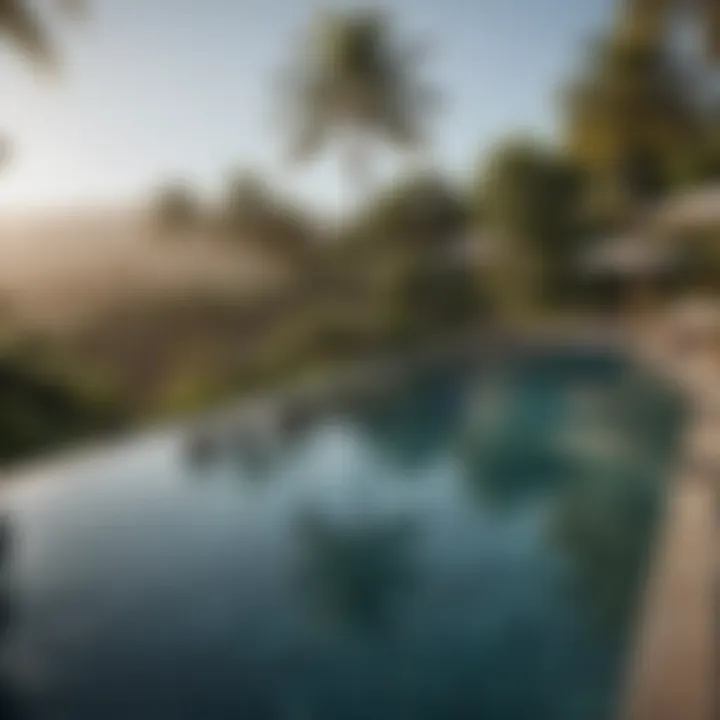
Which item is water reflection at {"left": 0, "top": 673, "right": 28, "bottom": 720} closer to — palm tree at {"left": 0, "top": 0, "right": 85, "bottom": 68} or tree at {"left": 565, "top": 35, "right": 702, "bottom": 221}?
palm tree at {"left": 0, "top": 0, "right": 85, "bottom": 68}

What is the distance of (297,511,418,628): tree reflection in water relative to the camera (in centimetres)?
251

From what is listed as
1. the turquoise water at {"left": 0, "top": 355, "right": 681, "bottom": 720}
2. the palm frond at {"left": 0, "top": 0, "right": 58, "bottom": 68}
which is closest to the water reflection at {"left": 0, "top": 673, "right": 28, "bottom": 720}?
the turquoise water at {"left": 0, "top": 355, "right": 681, "bottom": 720}

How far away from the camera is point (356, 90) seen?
114 inches

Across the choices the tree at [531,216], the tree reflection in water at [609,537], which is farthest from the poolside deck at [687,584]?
the tree at [531,216]

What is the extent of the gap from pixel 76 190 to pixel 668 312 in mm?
2278

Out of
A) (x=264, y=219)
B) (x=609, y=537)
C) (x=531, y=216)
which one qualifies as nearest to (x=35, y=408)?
(x=264, y=219)

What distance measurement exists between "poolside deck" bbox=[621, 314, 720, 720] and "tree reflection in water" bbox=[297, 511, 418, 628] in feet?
2.60

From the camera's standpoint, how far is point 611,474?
3.27m

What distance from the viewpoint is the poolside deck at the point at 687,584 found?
1978 millimetres

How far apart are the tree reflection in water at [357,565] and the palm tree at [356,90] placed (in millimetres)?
1293

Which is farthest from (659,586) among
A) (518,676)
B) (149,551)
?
(149,551)

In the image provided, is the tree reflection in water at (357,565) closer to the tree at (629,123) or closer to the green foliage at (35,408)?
the green foliage at (35,408)

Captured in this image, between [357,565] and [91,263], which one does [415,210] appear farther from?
[357,565]

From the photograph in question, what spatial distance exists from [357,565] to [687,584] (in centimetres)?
109
